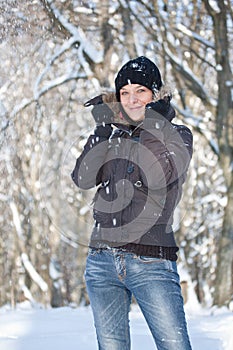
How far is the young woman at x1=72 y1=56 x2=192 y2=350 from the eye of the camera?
2240 millimetres

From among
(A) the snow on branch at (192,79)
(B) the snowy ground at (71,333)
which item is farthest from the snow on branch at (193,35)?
(B) the snowy ground at (71,333)

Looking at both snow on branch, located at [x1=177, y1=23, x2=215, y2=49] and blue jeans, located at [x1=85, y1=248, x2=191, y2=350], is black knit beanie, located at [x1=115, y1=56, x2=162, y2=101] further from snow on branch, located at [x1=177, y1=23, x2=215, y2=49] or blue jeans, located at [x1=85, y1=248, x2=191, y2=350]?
snow on branch, located at [x1=177, y1=23, x2=215, y2=49]

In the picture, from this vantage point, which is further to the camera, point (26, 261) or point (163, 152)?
point (26, 261)

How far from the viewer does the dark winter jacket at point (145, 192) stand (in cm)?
224

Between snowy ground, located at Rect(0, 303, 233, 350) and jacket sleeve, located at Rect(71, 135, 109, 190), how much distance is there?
1.68 meters

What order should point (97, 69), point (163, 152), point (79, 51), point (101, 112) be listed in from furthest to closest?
point (97, 69) → point (79, 51) → point (101, 112) → point (163, 152)

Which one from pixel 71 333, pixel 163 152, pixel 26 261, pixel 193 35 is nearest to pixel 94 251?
pixel 163 152

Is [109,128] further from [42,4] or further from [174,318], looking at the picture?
[42,4]

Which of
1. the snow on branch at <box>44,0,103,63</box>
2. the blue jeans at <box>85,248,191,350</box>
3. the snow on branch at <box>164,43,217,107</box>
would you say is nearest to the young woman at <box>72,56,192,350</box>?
the blue jeans at <box>85,248,191,350</box>

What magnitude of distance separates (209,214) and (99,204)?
38.6ft

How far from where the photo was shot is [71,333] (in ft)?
14.1

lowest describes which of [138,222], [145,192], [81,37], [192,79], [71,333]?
[71,333]

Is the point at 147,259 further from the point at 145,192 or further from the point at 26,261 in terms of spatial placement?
the point at 26,261

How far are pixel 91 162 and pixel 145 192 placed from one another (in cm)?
27
